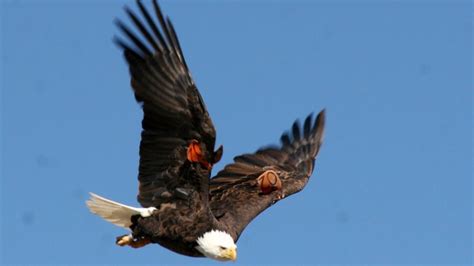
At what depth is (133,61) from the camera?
27.8ft

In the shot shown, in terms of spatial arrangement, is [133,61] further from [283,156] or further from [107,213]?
[283,156]

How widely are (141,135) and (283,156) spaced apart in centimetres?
276

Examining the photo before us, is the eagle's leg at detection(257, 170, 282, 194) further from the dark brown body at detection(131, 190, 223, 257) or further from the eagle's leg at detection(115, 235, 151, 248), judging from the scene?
the eagle's leg at detection(115, 235, 151, 248)

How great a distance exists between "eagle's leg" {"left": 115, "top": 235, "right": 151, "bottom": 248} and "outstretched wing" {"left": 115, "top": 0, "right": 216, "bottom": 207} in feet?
1.36

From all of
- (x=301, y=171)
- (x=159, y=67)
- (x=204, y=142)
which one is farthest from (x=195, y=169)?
(x=301, y=171)

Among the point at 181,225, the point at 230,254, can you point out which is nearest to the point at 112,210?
the point at 181,225

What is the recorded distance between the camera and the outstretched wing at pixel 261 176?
30.8 feet

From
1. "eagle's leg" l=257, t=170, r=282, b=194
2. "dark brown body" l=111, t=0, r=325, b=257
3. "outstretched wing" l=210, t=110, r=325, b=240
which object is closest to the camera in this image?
"dark brown body" l=111, t=0, r=325, b=257

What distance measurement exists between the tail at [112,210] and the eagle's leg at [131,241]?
96 mm

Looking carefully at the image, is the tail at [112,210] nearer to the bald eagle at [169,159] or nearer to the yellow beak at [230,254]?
the bald eagle at [169,159]

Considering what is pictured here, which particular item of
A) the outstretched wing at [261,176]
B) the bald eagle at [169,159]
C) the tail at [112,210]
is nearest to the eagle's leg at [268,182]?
the outstretched wing at [261,176]

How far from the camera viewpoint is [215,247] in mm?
8531

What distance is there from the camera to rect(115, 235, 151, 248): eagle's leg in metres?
8.85

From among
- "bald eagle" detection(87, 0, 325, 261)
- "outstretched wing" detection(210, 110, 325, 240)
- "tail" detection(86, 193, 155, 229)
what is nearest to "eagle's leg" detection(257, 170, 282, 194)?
"outstretched wing" detection(210, 110, 325, 240)
